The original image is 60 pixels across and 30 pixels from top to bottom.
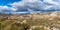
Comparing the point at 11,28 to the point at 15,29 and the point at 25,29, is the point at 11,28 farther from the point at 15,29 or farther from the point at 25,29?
the point at 25,29

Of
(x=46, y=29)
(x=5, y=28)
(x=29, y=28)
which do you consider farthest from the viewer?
(x=46, y=29)

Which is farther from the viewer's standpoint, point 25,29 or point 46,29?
point 46,29

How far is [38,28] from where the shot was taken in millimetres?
6090

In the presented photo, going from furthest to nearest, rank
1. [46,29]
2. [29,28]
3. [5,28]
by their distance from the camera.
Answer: [46,29] → [29,28] → [5,28]

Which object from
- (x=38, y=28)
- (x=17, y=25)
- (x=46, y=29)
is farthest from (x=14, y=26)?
(x=46, y=29)

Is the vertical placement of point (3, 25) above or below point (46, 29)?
above

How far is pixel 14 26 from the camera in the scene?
18.7 ft

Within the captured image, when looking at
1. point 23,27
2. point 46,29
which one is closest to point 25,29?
point 23,27

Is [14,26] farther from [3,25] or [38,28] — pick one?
[38,28]

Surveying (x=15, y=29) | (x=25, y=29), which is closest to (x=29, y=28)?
(x=25, y=29)

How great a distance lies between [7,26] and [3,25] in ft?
0.52

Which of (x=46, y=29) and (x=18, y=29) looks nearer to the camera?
(x=18, y=29)

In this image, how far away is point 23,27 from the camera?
5.77m

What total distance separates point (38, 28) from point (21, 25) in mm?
716
